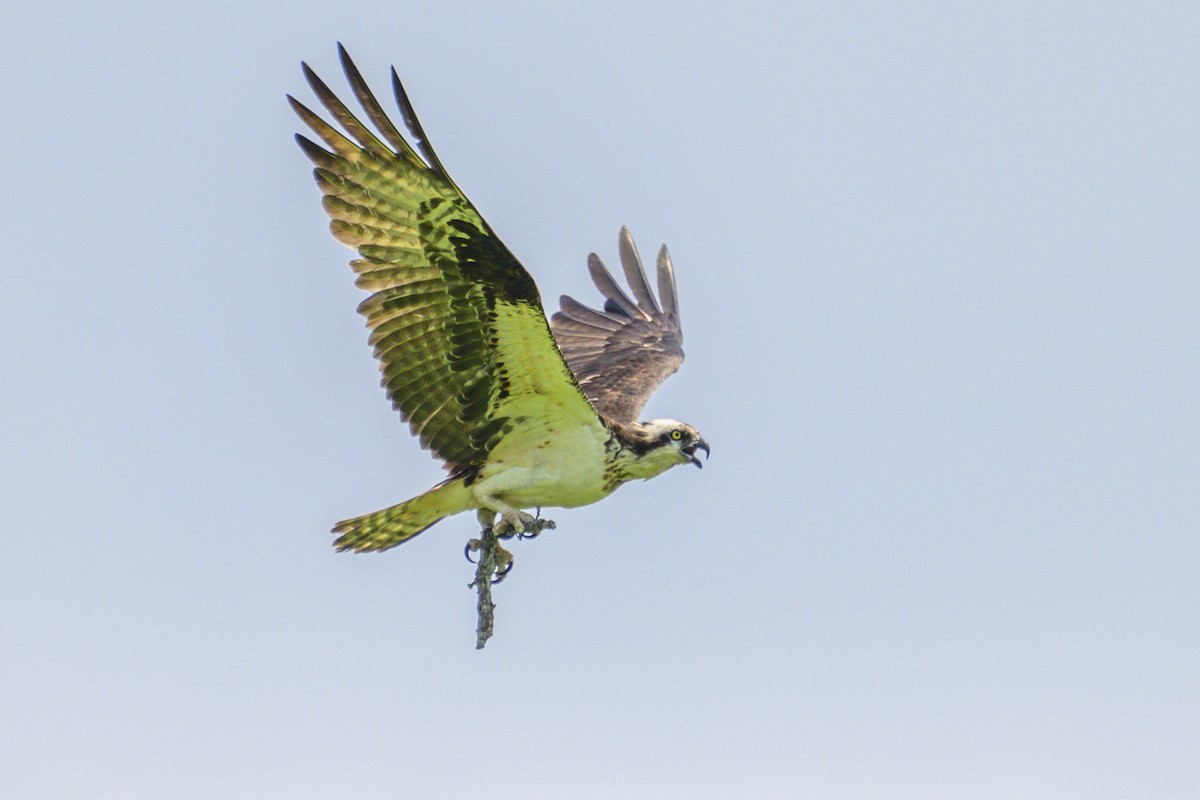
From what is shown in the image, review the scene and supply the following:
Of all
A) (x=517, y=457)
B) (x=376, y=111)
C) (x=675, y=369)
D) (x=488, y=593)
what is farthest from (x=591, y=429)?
(x=675, y=369)

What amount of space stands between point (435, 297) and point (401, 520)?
63.0 inches

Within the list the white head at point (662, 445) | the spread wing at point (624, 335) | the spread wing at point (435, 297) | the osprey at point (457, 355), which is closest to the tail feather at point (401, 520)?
the osprey at point (457, 355)

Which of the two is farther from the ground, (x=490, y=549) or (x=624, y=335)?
(x=624, y=335)

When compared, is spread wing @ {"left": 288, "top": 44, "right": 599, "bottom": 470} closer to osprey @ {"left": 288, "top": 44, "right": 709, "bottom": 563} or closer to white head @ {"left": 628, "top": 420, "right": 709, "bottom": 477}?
osprey @ {"left": 288, "top": 44, "right": 709, "bottom": 563}

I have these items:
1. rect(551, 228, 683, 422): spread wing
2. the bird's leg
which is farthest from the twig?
rect(551, 228, 683, 422): spread wing

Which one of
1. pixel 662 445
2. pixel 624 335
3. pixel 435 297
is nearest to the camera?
pixel 435 297

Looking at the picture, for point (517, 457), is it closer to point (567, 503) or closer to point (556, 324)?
point (567, 503)

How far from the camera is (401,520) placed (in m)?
10.6

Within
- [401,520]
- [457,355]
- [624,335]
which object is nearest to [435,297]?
[457,355]

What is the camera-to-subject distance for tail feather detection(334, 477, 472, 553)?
10453mm

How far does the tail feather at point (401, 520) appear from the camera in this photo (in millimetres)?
10453

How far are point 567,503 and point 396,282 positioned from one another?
5.83 ft

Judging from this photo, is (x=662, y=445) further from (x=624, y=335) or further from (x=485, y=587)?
(x=624, y=335)

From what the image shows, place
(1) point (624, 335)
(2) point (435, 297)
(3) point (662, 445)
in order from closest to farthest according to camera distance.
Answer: (2) point (435, 297) → (3) point (662, 445) → (1) point (624, 335)
